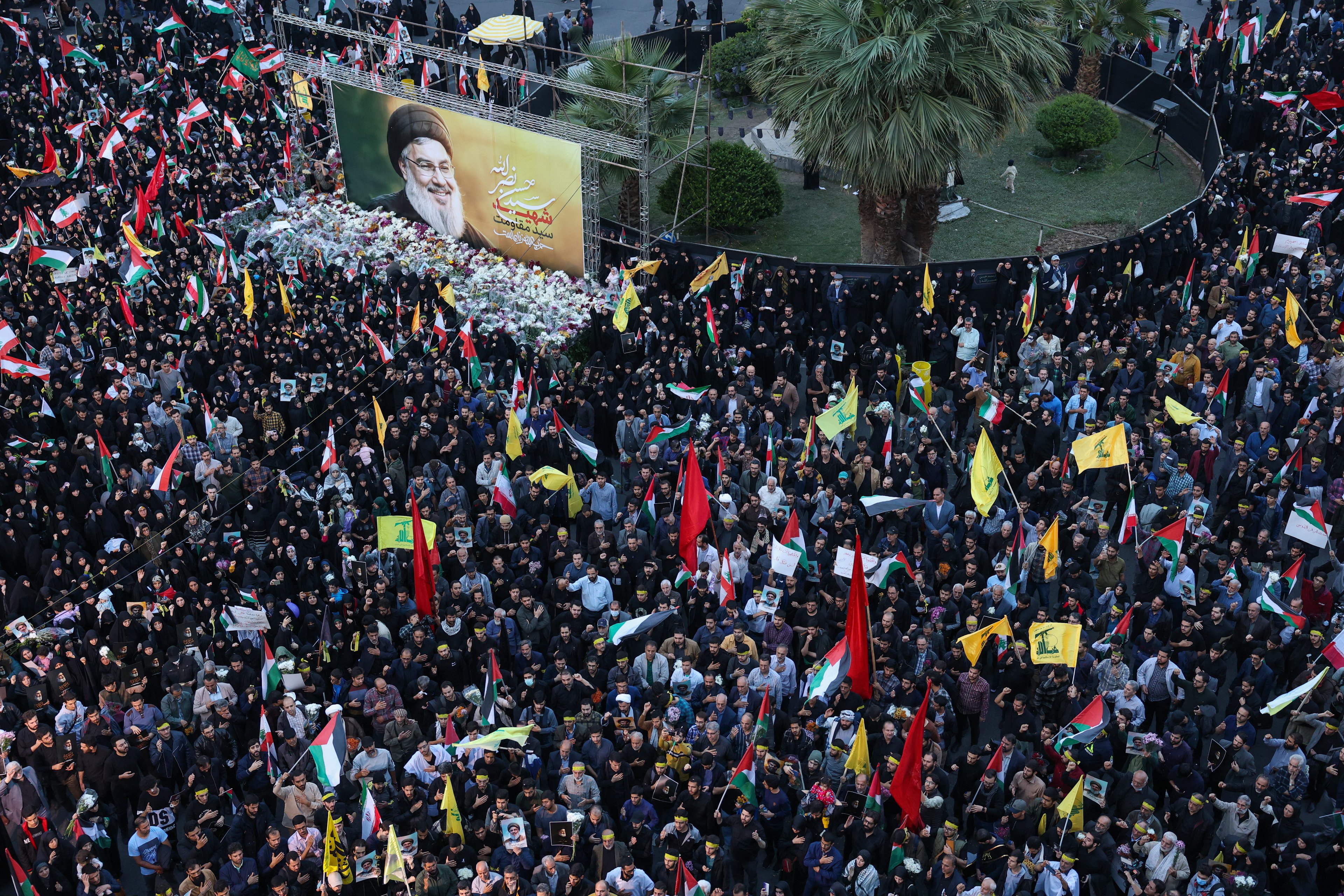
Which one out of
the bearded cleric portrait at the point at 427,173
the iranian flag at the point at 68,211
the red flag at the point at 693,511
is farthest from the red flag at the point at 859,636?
the iranian flag at the point at 68,211

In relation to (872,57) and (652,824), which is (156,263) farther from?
(652,824)

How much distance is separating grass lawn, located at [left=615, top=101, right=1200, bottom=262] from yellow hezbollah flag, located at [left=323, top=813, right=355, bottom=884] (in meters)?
15.9

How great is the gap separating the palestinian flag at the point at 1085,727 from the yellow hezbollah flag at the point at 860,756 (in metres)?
1.79

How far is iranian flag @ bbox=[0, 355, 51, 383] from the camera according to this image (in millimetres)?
18812

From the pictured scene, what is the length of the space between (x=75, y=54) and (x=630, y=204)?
14481 mm

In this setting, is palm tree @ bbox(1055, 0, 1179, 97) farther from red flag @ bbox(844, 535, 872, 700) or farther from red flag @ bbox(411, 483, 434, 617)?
red flag @ bbox(411, 483, 434, 617)

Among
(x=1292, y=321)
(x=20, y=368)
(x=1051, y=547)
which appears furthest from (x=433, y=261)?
(x=1292, y=321)

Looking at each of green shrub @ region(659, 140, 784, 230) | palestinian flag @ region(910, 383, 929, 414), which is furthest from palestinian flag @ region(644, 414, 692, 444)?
green shrub @ region(659, 140, 784, 230)

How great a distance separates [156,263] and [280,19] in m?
6.86

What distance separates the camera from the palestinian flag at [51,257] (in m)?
22.3

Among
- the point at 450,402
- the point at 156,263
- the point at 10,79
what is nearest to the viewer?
the point at 450,402

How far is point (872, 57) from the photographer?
814 inches

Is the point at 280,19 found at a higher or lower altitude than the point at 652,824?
higher

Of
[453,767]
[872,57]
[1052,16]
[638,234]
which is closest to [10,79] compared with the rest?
[638,234]
